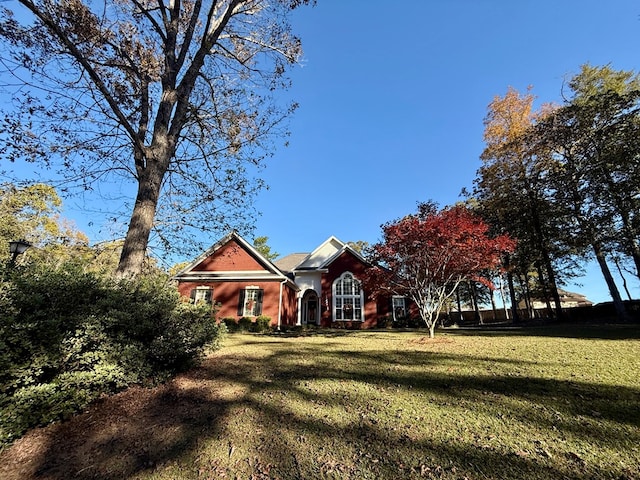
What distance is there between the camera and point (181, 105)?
7.91 m

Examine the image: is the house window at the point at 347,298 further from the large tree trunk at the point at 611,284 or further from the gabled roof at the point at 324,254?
the large tree trunk at the point at 611,284

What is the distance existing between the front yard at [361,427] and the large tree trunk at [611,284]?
14.4m

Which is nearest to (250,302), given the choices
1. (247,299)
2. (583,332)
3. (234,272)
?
(247,299)

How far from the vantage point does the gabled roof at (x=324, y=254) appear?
2089 cm

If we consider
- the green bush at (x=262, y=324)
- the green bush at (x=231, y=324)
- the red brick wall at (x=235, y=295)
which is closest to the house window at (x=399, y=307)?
the red brick wall at (x=235, y=295)

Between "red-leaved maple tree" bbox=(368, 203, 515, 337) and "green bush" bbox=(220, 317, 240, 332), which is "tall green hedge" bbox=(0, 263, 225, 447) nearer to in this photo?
"red-leaved maple tree" bbox=(368, 203, 515, 337)

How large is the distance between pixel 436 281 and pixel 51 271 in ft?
32.7

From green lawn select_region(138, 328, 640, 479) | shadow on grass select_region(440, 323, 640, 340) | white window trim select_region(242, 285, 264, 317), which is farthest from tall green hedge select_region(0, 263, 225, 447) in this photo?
white window trim select_region(242, 285, 264, 317)

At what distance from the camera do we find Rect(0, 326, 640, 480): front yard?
2875 millimetres

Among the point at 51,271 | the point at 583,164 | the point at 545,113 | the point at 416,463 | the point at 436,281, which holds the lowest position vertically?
the point at 416,463

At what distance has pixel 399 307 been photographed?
20172mm

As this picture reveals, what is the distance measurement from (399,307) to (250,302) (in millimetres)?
9730

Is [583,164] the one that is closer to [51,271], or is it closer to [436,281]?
[436,281]

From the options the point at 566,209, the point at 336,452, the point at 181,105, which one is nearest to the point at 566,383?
the point at 336,452
